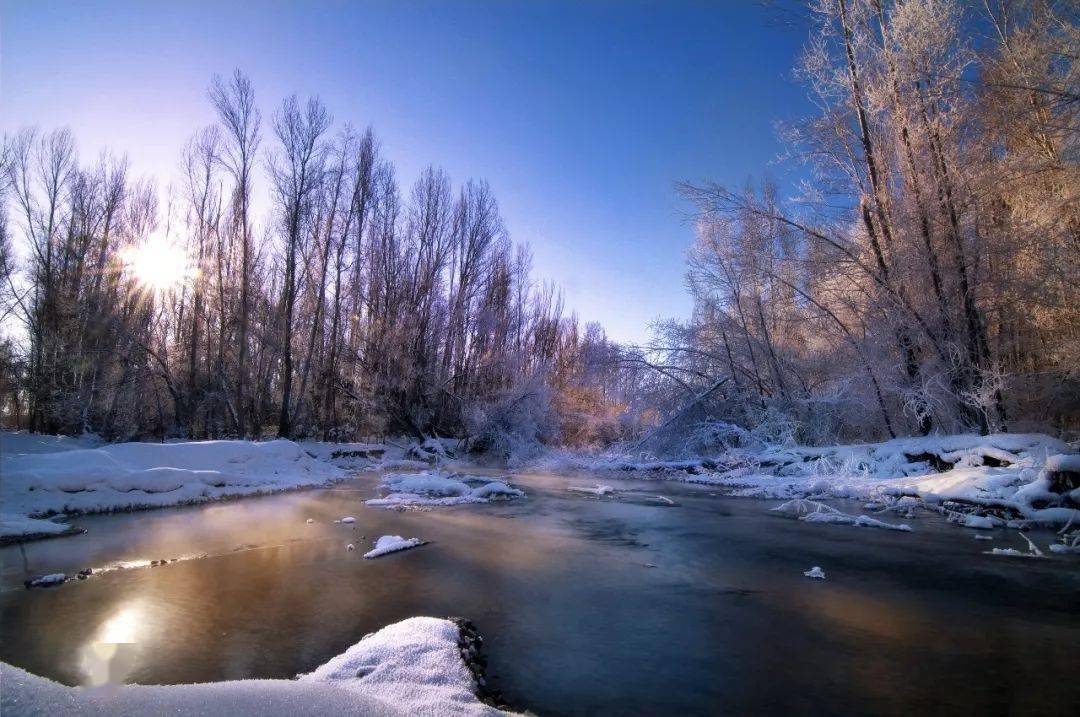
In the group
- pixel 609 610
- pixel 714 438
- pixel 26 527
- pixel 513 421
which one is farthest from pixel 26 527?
pixel 714 438

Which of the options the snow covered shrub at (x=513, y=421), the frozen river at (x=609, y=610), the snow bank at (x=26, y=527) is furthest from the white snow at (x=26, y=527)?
the snow covered shrub at (x=513, y=421)

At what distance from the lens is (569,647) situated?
402 cm

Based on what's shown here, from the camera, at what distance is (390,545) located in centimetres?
714

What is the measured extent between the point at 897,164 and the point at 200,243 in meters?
26.3

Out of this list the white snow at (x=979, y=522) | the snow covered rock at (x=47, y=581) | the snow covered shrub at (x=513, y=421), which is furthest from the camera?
the snow covered shrub at (x=513, y=421)

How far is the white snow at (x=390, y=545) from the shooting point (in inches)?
269

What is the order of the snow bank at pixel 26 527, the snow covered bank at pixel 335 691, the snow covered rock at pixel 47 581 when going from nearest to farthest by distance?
the snow covered bank at pixel 335 691, the snow covered rock at pixel 47 581, the snow bank at pixel 26 527

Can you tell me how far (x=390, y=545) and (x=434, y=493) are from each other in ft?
18.2

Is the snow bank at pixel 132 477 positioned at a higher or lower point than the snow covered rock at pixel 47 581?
higher

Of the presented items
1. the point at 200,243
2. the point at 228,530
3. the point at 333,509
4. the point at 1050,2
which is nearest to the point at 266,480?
the point at 333,509

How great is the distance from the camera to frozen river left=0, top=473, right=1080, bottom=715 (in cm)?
339

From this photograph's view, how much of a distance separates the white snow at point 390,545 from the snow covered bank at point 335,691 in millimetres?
3270

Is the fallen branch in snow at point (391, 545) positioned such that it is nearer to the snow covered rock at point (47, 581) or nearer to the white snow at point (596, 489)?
the snow covered rock at point (47, 581)

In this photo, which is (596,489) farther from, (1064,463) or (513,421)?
(513,421)
